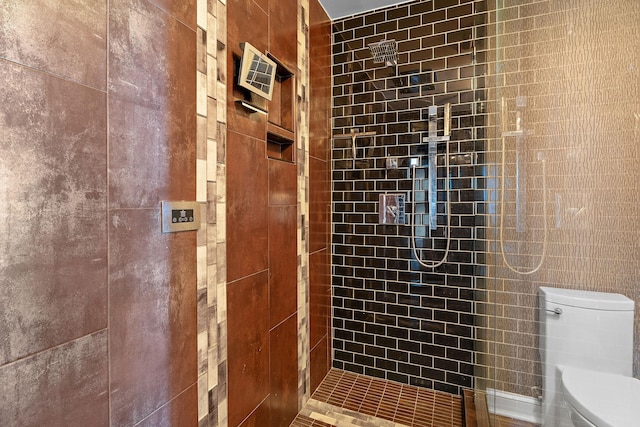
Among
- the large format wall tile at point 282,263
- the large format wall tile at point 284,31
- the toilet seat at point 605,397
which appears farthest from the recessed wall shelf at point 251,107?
the toilet seat at point 605,397

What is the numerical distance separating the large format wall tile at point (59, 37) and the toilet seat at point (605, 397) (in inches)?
81.2

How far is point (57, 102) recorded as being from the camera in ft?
2.54

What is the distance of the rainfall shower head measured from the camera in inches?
87.4

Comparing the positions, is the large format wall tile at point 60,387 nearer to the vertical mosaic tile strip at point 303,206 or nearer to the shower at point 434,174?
the vertical mosaic tile strip at point 303,206

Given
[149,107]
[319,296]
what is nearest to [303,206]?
[319,296]

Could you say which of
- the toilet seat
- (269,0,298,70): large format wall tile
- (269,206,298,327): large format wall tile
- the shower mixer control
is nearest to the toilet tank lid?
the toilet seat

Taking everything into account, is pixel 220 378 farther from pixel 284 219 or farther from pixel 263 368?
pixel 284 219

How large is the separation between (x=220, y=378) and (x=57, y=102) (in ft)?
3.89

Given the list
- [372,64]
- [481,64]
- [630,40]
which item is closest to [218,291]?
[630,40]

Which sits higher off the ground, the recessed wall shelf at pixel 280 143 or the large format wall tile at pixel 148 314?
the recessed wall shelf at pixel 280 143

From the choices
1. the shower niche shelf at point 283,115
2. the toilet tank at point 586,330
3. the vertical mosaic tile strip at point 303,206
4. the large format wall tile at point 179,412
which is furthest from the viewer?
the vertical mosaic tile strip at point 303,206

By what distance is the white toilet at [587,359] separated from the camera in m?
1.13

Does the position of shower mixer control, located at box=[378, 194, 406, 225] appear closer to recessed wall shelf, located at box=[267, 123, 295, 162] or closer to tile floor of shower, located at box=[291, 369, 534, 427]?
recessed wall shelf, located at box=[267, 123, 295, 162]

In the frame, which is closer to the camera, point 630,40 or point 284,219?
point 630,40
